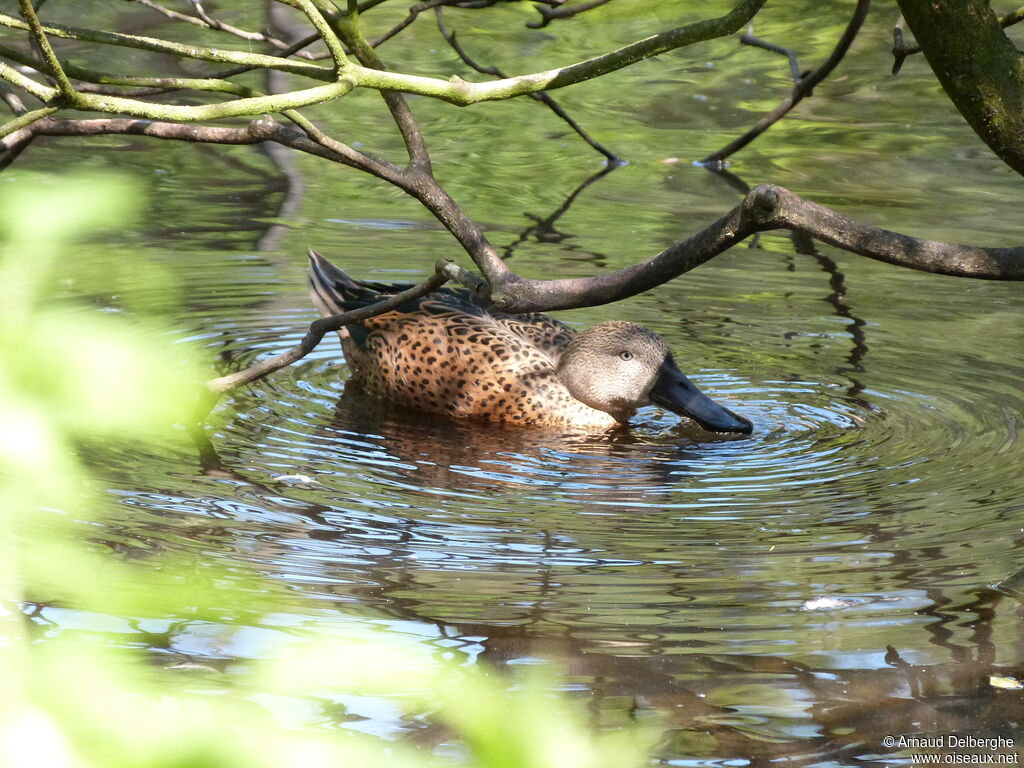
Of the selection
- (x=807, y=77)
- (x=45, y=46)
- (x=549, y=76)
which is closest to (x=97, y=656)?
(x=45, y=46)

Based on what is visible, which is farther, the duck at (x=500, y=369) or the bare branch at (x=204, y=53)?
the duck at (x=500, y=369)

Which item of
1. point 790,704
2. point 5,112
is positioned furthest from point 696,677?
point 5,112

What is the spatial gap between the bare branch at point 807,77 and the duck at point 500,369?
216cm

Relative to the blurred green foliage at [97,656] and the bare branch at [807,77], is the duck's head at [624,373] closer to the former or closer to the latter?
the bare branch at [807,77]

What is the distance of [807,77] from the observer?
8.54 m

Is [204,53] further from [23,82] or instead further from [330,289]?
[330,289]

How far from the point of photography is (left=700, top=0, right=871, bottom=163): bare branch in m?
6.93

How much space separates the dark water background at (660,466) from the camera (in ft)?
10.0

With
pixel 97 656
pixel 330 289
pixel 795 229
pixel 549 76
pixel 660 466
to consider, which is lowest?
pixel 660 466

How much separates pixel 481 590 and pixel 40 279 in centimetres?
289

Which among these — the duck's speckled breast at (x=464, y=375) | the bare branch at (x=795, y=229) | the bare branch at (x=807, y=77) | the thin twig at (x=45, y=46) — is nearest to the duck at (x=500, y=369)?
the duck's speckled breast at (x=464, y=375)

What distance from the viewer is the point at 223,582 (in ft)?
11.2

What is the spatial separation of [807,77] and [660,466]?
14.3ft

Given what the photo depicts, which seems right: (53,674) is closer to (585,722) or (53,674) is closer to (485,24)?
Answer: (585,722)
